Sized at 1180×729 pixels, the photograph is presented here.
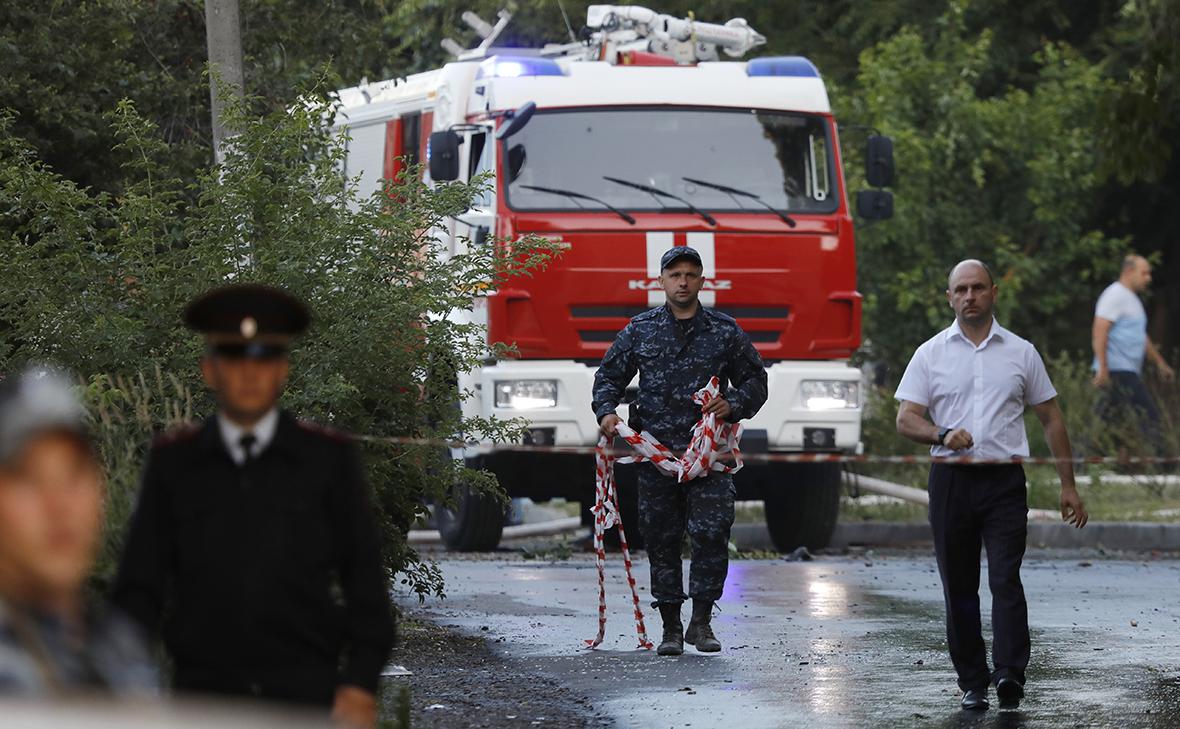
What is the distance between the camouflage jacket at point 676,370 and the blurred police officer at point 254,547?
6.01 meters

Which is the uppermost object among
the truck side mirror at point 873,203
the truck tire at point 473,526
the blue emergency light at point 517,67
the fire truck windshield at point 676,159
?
the blue emergency light at point 517,67

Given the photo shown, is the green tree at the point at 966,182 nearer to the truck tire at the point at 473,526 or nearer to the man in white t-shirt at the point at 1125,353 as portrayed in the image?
the man in white t-shirt at the point at 1125,353

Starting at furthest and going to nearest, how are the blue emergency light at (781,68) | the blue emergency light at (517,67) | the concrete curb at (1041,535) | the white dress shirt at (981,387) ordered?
the concrete curb at (1041,535), the blue emergency light at (781,68), the blue emergency light at (517,67), the white dress shirt at (981,387)

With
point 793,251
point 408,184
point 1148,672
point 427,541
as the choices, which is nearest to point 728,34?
point 793,251

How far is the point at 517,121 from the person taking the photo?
609 inches

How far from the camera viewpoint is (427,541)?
61.2ft

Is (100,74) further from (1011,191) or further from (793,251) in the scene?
(1011,191)

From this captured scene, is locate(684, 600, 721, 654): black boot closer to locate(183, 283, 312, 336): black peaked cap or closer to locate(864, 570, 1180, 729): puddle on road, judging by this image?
locate(864, 570, 1180, 729): puddle on road

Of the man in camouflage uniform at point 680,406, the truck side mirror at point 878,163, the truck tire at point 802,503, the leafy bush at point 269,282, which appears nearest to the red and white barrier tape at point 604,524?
the man in camouflage uniform at point 680,406

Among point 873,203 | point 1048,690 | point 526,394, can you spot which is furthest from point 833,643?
point 873,203

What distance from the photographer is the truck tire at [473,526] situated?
17047mm

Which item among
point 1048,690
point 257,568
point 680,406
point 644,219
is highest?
point 644,219

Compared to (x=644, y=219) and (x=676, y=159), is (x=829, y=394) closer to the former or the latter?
(x=644, y=219)

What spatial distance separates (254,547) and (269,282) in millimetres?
5797
